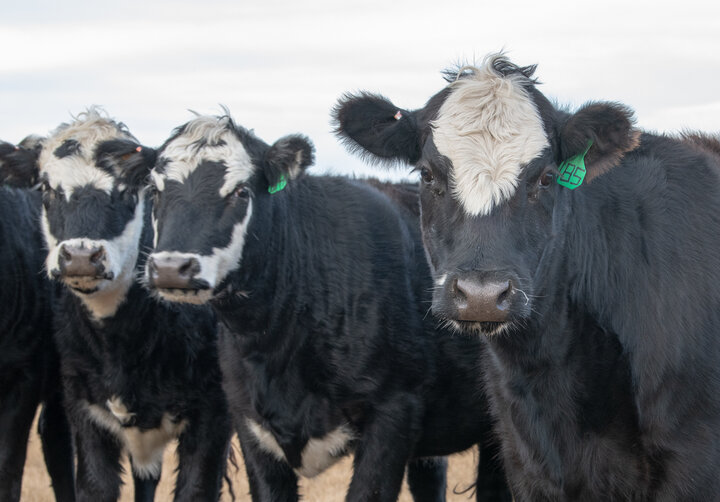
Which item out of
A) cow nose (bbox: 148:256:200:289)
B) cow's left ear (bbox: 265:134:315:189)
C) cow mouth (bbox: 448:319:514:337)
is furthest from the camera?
cow's left ear (bbox: 265:134:315:189)

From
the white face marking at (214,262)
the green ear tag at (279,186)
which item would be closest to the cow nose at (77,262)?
the white face marking at (214,262)

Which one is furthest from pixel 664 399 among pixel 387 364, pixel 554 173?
pixel 387 364

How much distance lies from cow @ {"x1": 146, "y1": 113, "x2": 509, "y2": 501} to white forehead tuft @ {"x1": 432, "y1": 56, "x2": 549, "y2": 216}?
1.63 meters

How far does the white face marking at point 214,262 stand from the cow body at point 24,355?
201 centimetres

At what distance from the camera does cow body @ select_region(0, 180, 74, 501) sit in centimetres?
712

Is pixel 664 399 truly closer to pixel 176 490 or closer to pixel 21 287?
pixel 176 490

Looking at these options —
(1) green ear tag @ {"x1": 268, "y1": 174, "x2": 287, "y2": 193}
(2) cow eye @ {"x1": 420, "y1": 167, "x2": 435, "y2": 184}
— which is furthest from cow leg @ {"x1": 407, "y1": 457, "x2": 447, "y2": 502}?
(2) cow eye @ {"x1": 420, "y1": 167, "x2": 435, "y2": 184}

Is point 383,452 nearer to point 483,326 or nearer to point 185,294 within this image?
point 185,294

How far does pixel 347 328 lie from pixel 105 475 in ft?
6.72

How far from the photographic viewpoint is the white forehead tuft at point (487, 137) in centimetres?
430

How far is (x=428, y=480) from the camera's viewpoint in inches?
311

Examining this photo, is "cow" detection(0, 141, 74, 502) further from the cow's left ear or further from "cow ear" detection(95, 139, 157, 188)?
the cow's left ear

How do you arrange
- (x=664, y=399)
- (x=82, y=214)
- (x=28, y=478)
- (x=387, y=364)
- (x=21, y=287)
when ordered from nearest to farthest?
(x=664, y=399) < (x=387, y=364) < (x=82, y=214) < (x=21, y=287) < (x=28, y=478)

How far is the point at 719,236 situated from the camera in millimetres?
4625
